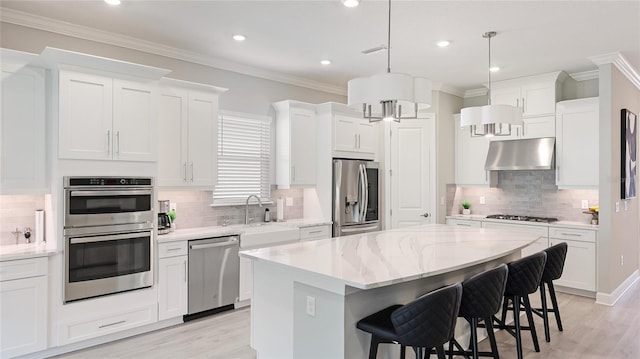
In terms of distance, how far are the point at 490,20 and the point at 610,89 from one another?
7.10ft

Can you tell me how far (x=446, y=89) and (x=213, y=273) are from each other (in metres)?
4.33

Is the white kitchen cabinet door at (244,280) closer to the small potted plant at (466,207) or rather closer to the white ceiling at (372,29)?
the white ceiling at (372,29)

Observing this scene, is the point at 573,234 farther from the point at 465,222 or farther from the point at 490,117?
the point at 490,117

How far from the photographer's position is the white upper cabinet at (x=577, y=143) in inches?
199

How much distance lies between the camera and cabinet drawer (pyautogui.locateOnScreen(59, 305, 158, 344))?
337 centimetres

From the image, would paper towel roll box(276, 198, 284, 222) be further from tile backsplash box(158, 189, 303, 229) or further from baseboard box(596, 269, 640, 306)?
baseboard box(596, 269, 640, 306)

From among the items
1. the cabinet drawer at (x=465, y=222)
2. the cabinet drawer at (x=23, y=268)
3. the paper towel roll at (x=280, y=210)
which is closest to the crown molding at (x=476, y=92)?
the cabinet drawer at (x=465, y=222)

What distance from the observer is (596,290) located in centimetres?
490

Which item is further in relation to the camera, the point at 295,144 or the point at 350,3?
the point at 295,144

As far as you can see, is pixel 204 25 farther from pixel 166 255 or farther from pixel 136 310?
pixel 136 310

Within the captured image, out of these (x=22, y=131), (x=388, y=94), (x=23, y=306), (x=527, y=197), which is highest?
(x=388, y=94)

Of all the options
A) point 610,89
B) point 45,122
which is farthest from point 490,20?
point 45,122

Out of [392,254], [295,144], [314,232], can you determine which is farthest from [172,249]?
[392,254]

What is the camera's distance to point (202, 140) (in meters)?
4.46
